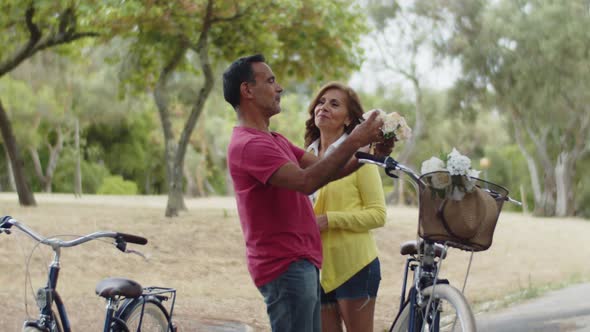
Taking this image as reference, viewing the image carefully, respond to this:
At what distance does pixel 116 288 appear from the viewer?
402 centimetres

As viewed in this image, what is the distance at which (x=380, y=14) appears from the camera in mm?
45844

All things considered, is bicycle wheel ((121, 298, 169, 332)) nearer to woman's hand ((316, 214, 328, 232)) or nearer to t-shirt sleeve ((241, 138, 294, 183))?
woman's hand ((316, 214, 328, 232))

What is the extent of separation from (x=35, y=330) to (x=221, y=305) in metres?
7.32

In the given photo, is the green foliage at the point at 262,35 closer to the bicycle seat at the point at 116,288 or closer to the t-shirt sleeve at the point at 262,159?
the bicycle seat at the point at 116,288

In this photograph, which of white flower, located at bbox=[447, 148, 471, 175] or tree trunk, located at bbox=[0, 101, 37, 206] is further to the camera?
tree trunk, located at bbox=[0, 101, 37, 206]

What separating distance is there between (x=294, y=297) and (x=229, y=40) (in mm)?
16575

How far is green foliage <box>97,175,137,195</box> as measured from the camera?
5406 cm

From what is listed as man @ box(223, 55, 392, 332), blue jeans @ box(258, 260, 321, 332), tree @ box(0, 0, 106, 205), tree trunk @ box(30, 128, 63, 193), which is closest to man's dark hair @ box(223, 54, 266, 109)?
man @ box(223, 55, 392, 332)

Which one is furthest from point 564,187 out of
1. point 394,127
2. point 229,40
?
point 394,127

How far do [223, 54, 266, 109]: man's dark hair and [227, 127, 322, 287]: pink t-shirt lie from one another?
9.2 inches

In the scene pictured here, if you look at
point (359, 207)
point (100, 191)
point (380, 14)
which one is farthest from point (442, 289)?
point (100, 191)

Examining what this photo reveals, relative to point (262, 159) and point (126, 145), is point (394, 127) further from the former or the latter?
point (126, 145)

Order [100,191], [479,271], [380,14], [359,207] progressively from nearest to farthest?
[359,207], [479,271], [380,14], [100,191]

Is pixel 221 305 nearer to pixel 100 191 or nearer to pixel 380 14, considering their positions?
pixel 380 14
